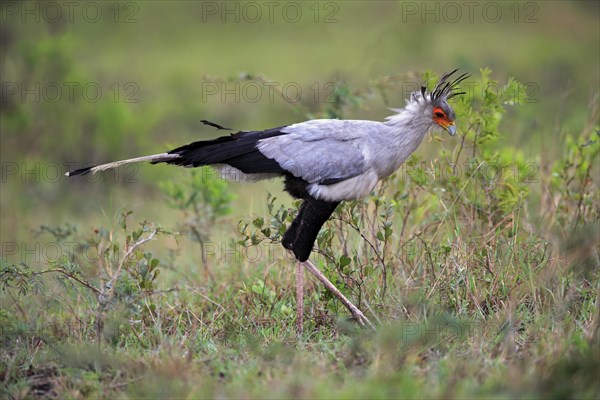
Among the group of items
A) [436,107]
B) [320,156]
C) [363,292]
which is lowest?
[363,292]

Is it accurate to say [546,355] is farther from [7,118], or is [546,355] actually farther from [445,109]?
[7,118]

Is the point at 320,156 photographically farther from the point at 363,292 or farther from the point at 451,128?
the point at 363,292

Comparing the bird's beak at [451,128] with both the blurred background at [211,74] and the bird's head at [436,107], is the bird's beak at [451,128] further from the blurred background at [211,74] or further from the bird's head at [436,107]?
the blurred background at [211,74]

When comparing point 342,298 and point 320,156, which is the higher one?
point 320,156

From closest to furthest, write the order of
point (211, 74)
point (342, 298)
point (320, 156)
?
point (320, 156)
point (342, 298)
point (211, 74)

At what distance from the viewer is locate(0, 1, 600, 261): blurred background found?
29.7 ft

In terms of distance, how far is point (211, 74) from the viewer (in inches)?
620

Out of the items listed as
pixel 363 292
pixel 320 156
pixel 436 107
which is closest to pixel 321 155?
pixel 320 156

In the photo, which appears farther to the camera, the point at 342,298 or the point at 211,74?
the point at 211,74

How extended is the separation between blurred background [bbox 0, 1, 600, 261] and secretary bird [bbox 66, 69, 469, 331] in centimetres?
86

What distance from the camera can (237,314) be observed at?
15.3ft

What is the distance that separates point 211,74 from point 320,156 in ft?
39.0

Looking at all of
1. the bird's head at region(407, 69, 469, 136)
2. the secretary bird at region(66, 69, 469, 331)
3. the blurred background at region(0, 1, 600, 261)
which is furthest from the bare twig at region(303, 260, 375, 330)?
the bird's head at region(407, 69, 469, 136)

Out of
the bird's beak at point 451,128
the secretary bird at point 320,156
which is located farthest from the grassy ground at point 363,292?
the bird's beak at point 451,128
